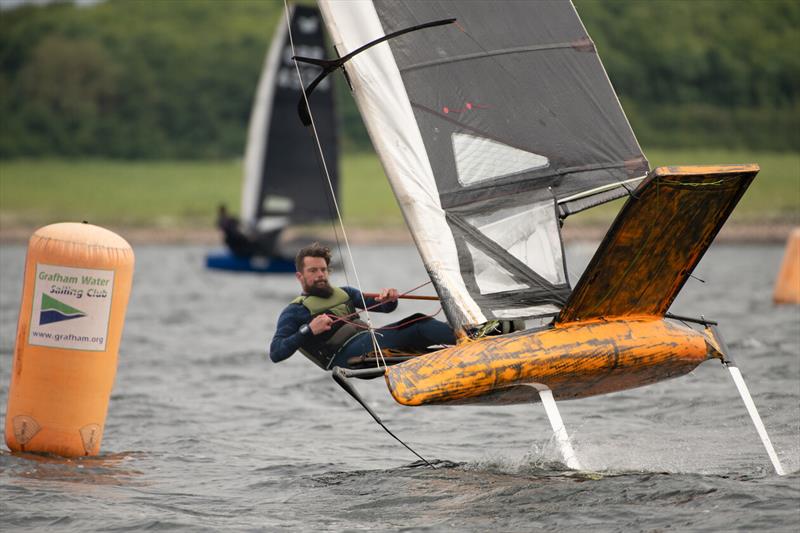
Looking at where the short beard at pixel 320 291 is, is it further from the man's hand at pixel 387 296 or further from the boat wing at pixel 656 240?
the boat wing at pixel 656 240

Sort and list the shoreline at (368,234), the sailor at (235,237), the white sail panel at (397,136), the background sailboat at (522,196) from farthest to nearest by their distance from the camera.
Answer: the shoreline at (368,234), the sailor at (235,237), the white sail panel at (397,136), the background sailboat at (522,196)

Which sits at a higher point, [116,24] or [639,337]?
[116,24]

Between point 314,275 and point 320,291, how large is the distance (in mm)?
129

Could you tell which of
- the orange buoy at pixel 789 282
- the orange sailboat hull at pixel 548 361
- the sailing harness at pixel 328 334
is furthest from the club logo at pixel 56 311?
the orange buoy at pixel 789 282

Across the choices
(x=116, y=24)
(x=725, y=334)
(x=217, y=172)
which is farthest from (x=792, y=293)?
(x=116, y=24)

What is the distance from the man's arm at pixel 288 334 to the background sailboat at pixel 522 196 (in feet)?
2.26

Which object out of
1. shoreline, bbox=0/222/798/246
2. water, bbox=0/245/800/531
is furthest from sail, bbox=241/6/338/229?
shoreline, bbox=0/222/798/246

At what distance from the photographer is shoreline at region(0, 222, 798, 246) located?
169 ft

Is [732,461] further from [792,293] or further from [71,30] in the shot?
[71,30]

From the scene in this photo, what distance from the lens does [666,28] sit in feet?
262

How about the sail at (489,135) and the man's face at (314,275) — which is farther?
the man's face at (314,275)

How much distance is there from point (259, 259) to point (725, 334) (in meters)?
16.6

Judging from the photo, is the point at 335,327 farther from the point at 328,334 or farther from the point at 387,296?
the point at 387,296

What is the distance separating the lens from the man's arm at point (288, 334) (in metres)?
8.16
